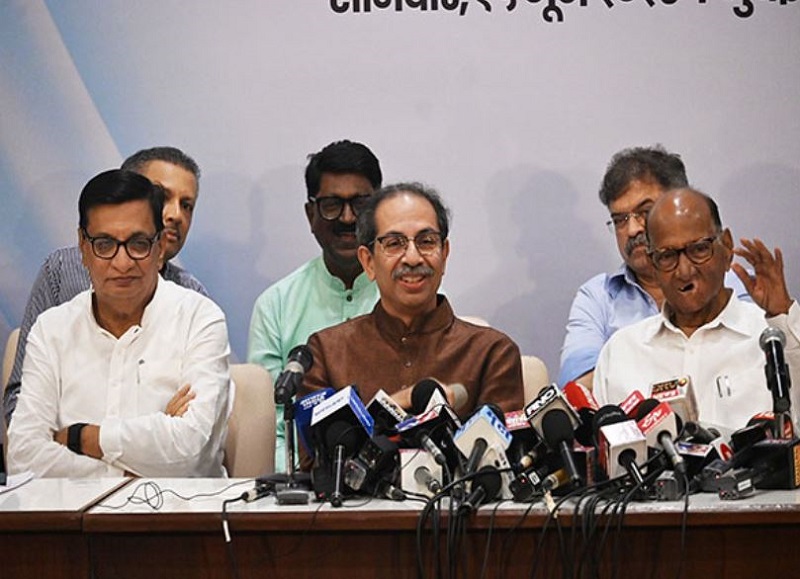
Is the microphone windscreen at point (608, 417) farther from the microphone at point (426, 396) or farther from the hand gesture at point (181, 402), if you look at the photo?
the hand gesture at point (181, 402)

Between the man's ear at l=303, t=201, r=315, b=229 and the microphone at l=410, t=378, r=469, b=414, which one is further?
the man's ear at l=303, t=201, r=315, b=229

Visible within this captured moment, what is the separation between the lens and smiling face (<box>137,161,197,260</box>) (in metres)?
4.42

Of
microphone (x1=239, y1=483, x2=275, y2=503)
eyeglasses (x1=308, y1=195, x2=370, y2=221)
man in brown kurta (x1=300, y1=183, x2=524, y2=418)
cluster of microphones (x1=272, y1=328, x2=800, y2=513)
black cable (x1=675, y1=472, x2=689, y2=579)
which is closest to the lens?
black cable (x1=675, y1=472, x2=689, y2=579)

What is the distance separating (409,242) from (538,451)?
1.07 meters

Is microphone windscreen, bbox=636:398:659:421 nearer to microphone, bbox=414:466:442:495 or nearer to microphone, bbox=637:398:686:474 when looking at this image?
microphone, bbox=637:398:686:474

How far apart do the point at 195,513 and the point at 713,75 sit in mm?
3106

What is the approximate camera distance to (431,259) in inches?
134

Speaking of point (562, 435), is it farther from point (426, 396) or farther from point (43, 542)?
point (43, 542)

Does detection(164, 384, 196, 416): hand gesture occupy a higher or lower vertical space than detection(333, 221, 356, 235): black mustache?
lower

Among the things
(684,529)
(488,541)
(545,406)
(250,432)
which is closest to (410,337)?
(250,432)

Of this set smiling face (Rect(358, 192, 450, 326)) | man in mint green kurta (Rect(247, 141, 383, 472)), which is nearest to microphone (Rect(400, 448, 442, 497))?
smiling face (Rect(358, 192, 450, 326))

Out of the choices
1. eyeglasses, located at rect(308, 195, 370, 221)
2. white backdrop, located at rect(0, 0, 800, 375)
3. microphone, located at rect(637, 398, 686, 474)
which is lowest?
microphone, located at rect(637, 398, 686, 474)

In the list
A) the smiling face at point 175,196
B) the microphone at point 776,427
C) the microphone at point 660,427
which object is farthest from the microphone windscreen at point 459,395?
the smiling face at point 175,196

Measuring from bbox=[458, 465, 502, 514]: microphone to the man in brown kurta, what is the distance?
2.96 ft
